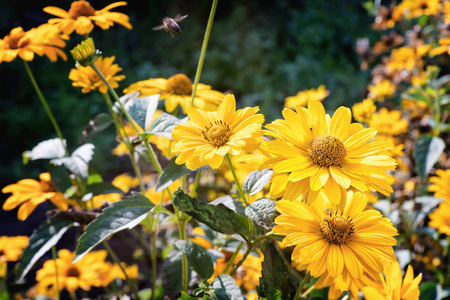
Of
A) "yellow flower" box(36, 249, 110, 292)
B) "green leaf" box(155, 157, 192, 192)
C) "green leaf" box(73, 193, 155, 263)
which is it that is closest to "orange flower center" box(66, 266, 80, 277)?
"yellow flower" box(36, 249, 110, 292)

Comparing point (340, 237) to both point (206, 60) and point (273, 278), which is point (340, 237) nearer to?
point (273, 278)

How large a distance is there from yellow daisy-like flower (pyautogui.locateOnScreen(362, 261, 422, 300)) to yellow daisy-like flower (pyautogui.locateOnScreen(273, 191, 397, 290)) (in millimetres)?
79

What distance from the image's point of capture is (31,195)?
883mm

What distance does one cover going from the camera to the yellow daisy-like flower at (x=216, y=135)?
1.79ft

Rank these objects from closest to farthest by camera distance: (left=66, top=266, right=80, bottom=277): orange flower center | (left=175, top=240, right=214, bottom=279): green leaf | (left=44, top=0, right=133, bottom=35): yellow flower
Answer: (left=175, top=240, right=214, bottom=279): green leaf < (left=44, top=0, right=133, bottom=35): yellow flower < (left=66, top=266, right=80, bottom=277): orange flower center

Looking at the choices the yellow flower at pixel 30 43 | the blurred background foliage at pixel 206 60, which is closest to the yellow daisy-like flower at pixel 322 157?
the yellow flower at pixel 30 43

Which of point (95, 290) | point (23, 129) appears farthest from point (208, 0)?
point (95, 290)

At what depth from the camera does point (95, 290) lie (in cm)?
178

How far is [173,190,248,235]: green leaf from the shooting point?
0.57 meters

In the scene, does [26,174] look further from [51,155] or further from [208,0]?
[208,0]

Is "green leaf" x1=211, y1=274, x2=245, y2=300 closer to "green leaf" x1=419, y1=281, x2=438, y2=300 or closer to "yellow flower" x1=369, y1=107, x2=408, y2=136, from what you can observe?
"green leaf" x1=419, y1=281, x2=438, y2=300

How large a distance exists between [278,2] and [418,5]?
2.68 m

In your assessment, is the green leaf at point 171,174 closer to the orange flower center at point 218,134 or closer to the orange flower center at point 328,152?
the orange flower center at point 218,134

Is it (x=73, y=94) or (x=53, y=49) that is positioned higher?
(x=73, y=94)
